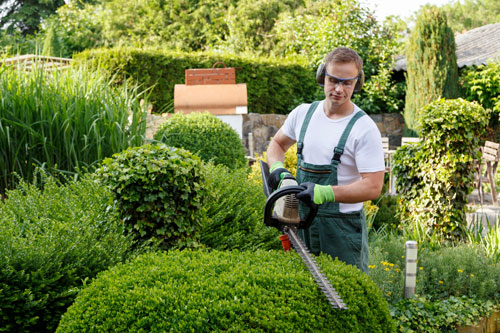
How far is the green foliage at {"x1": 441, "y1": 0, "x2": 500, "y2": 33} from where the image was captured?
49.0m

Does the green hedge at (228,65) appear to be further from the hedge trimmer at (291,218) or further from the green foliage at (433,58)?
the hedge trimmer at (291,218)

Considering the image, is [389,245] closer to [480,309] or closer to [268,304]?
[480,309]

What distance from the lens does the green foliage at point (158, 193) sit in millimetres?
3049

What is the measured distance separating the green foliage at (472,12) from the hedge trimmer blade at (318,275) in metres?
49.8

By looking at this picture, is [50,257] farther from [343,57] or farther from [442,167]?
[442,167]

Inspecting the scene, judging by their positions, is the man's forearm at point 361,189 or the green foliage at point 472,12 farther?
the green foliage at point 472,12

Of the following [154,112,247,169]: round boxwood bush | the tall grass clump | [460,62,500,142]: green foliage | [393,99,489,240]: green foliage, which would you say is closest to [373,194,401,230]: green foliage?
[393,99,489,240]: green foliage

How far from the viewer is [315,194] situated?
7.60 feet

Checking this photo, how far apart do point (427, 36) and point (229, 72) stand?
5326 mm

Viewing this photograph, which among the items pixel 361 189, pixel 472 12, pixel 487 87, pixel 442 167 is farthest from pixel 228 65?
pixel 472 12

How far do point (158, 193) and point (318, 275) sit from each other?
1.24 meters

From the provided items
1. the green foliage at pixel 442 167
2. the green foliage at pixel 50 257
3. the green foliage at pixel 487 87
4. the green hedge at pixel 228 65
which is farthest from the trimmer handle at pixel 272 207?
the green foliage at pixel 487 87

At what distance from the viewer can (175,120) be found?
265 inches

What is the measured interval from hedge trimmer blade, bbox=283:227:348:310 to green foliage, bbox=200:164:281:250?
1.00 metres
